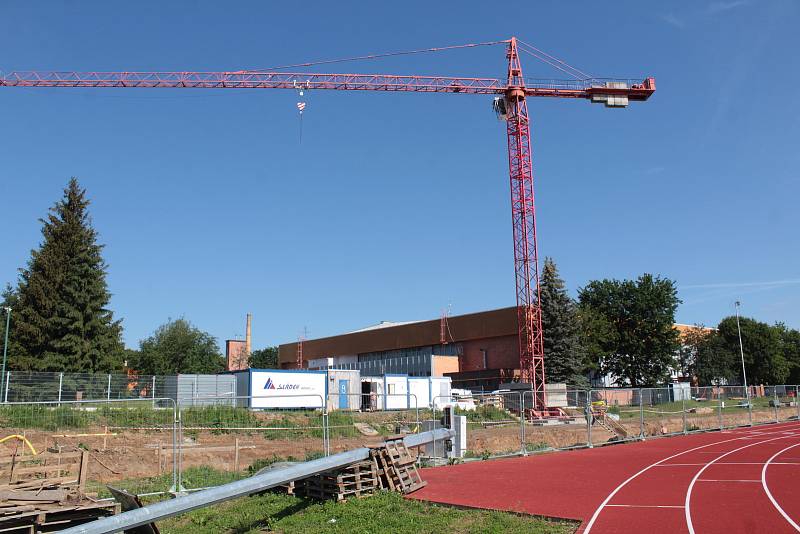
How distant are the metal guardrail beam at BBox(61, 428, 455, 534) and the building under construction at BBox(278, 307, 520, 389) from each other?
55.2 m

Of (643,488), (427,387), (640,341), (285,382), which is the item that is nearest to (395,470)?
(643,488)

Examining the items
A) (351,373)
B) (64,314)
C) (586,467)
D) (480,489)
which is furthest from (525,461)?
(64,314)

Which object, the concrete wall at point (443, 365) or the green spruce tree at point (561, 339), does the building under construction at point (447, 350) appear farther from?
the green spruce tree at point (561, 339)

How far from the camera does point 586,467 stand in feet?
65.9

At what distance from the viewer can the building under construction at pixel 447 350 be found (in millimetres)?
70250

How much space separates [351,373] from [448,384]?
9628 millimetres

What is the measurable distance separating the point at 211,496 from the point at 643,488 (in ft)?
33.4

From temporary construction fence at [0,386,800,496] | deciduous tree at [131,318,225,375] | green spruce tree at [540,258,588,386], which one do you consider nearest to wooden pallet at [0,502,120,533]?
temporary construction fence at [0,386,800,496]

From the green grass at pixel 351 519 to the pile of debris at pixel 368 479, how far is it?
27 centimetres

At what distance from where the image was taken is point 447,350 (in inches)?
3036

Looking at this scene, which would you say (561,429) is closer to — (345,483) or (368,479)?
(368,479)

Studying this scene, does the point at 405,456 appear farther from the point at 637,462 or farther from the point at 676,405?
the point at 676,405

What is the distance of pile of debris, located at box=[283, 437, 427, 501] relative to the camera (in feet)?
47.8

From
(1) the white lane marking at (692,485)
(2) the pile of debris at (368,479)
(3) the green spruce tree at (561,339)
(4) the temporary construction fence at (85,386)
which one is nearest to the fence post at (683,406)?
(1) the white lane marking at (692,485)
